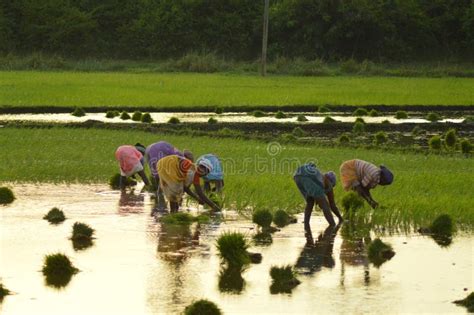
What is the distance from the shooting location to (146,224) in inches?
535

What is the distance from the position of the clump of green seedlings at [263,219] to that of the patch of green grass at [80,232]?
211cm

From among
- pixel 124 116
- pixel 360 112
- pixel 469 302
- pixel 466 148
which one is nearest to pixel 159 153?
pixel 469 302

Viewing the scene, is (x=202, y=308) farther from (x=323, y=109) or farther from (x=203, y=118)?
(x=323, y=109)

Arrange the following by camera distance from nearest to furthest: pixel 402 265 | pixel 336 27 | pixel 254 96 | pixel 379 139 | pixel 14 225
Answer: pixel 402 265
pixel 14 225
pixel 379 139
pixel 254 96
pixel 336 27

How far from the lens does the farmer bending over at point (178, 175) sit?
13523 millimetres

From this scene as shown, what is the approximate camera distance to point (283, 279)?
34.2ft

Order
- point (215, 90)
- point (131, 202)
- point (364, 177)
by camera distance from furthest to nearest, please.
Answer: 1. point (215, 90)
2. point (131, 202)
3. point (364, 177)

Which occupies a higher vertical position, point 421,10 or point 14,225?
point 421,10

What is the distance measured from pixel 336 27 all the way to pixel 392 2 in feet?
17.8

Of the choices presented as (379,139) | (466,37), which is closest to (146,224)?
(379,139)

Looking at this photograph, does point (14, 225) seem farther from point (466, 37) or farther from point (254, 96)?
point (466, 37)

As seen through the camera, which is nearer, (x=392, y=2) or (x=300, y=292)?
(x=300, y=292)

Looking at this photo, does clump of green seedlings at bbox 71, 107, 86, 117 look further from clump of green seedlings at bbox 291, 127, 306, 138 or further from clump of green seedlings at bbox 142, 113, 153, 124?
clump of green seedlings at bbox 291, 127, 306, 138

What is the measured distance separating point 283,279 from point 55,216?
169 inches
